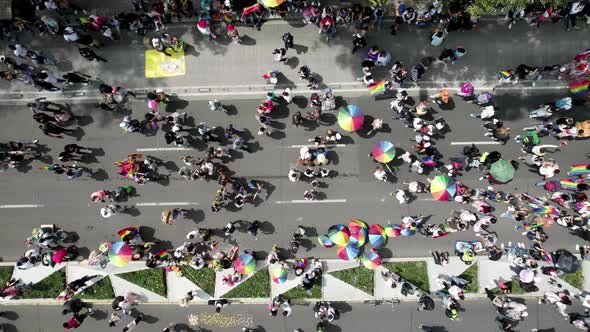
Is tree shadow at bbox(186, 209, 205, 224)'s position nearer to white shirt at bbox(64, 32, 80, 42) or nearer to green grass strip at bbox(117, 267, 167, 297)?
green grass strip at bbox(117, 267, 167, 297)

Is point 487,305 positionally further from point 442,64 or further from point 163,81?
point 163,81

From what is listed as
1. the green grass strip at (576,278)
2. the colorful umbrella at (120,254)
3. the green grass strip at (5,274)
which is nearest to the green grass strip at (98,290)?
the colorful umbrella at (120,254)

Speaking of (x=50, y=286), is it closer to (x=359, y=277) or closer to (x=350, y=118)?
(x=359, y=277)

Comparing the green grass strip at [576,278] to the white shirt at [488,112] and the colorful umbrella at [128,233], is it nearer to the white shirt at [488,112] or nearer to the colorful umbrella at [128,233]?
the white shirt at [488,112]

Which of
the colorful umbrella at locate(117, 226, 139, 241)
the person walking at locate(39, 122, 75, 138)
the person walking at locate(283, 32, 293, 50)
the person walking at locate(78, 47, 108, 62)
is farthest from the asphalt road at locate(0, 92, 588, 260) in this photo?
the person walking at locate(283, 32, 293, 50)

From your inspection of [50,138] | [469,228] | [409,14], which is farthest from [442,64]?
[50,138]

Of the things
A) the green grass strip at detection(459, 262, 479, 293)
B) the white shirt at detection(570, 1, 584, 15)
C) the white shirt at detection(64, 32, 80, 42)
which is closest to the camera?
the white shirt at detection(570, 1, 584, 15)
